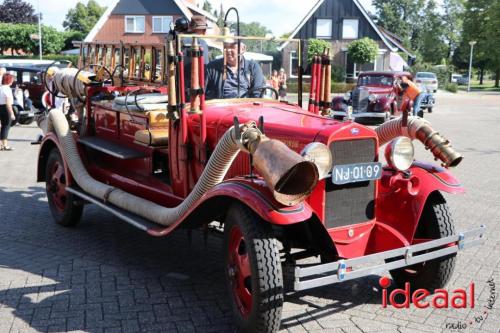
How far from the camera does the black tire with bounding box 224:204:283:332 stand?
11.0 feet

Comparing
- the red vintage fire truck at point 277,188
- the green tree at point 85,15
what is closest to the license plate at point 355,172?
the red vintage fire truck at point 277,188

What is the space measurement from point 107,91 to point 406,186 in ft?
12.0

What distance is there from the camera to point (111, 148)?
5586 mm

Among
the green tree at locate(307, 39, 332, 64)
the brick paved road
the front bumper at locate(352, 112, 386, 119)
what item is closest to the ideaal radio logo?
the brick paved road

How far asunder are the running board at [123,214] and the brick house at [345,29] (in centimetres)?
3557

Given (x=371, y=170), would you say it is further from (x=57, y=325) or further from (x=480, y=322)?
(x=57, y=325)

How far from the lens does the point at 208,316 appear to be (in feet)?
12.9

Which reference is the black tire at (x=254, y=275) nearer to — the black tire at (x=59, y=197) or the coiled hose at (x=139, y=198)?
the coiled hose at (x=139, y=198)

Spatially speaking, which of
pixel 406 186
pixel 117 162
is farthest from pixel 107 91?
pixel 406 186

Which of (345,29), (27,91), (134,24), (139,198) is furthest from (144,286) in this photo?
(345,29)

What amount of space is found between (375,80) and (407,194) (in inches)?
624

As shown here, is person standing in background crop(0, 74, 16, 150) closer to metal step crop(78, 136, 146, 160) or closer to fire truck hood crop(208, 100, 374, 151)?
metal step crop(78, 136, 146, 160)

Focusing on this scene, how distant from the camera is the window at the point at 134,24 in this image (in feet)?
118

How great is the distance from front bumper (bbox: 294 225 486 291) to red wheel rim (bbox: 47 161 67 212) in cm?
351
